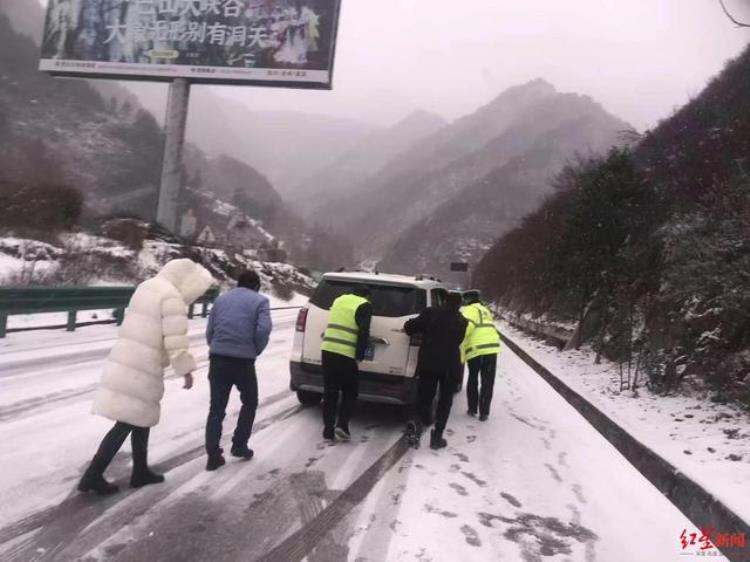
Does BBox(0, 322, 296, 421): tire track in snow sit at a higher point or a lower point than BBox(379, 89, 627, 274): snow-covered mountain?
lower

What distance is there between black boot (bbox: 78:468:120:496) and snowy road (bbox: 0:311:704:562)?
0.31 ft

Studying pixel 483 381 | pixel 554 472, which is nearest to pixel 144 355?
pixel 554 472

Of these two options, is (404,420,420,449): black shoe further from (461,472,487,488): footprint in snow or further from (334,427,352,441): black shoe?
(461,472,487,488): footprint in snow

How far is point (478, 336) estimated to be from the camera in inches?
307

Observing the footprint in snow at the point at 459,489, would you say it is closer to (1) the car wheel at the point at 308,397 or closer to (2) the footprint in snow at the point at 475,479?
(2) the footprint in snow at the point at 475,479

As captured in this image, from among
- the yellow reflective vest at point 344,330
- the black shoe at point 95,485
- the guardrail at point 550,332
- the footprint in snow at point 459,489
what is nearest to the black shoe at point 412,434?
the yellow reflective vest at point 344,330

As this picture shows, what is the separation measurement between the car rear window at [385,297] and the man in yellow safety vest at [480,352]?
1.17 m

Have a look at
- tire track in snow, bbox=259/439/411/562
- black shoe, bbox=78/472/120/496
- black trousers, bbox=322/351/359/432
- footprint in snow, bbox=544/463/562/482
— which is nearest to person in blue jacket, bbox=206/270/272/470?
black shoe, bbox=78/472/120/496

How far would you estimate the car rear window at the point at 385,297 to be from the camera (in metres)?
6.62

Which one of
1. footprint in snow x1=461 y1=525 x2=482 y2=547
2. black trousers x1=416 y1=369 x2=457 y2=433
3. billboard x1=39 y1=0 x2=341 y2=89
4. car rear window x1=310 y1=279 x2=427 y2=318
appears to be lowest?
footprint in snow x1=461 y1=525 x2=482 y2=547

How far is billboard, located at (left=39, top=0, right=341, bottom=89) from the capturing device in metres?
26.1

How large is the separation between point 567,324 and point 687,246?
10.6m

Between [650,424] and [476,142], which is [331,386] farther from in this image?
[476,142]

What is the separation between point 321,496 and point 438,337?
7.06 feet
